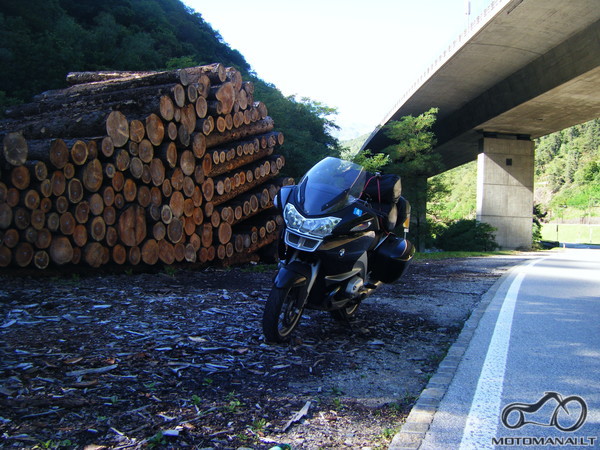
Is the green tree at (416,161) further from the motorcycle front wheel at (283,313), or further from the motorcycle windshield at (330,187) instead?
the motorcycle front wheel at (283,313)

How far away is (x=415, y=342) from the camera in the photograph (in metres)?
4.82

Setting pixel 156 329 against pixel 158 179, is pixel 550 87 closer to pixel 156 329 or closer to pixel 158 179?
pixel 158 179

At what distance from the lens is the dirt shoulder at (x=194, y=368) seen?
261 cm

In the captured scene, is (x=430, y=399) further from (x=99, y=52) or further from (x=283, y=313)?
(x=99, y=52)

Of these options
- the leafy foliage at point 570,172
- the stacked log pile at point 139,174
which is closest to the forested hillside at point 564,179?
the leafy foliage at point 570,172

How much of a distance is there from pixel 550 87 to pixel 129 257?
20896 millimetres

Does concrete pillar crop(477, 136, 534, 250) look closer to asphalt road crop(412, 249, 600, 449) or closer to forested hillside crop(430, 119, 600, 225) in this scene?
asphalt road crop(412, 249, 600, 449)

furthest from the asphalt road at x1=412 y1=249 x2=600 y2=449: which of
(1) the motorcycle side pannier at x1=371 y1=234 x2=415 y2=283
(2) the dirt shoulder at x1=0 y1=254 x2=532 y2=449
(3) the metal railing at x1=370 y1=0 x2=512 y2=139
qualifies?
(3) the metal railing at x1=370 y1=0 x2=512 y2=139

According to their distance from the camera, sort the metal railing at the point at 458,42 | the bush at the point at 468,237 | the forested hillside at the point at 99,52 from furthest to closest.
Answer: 1. the bush at the point at 468,237
2. the forested hillside at the point at 99,52
3. the metal railing at the point at 458,42

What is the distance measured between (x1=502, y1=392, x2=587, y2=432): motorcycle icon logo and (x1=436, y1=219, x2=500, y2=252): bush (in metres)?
26.0

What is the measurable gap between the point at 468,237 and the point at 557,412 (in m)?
26.5

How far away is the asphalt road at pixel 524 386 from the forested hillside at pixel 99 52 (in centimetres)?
1728

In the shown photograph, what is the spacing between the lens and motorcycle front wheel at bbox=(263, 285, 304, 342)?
4.08m

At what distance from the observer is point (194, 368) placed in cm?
361
